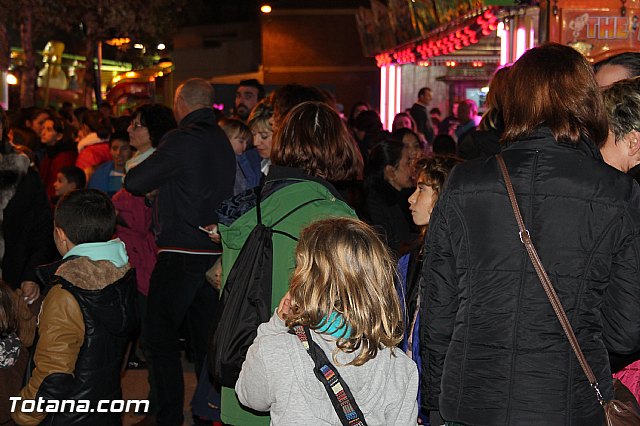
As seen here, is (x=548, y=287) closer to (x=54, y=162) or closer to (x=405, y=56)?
(x=54, y=162)

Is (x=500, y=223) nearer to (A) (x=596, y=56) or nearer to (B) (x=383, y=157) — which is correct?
(B) (x=383, y=157)

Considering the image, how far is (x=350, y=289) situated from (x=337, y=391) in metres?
0.33

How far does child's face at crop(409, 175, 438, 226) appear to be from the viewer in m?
4.84

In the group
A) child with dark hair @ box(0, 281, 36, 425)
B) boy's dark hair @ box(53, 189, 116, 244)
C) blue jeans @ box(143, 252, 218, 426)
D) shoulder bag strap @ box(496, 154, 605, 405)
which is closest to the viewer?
shoulder bag strap @ box(496, 154, 605, 405)

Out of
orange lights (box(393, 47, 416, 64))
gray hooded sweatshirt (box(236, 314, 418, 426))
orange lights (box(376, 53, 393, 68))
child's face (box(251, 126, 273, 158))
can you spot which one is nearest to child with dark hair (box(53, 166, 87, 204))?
child's face (box(251, 126, 273, 158))

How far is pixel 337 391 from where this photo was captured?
3047 mm

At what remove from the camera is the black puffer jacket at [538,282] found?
9.89 ft

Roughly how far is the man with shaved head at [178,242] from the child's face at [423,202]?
1.92m

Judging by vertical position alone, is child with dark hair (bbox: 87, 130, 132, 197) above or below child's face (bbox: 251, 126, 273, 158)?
below

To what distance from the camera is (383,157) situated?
723 cm

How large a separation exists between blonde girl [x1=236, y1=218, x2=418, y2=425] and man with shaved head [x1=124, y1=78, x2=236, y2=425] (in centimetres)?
324

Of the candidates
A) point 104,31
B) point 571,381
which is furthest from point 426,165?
point 104,31
